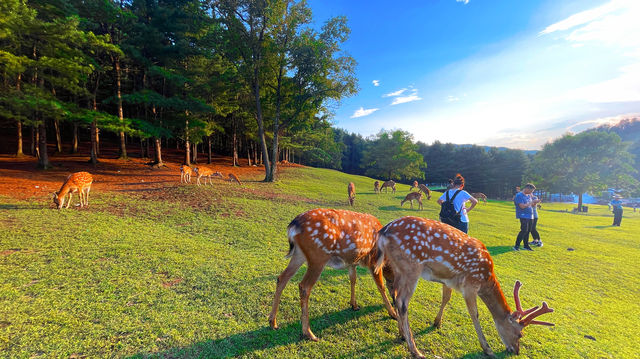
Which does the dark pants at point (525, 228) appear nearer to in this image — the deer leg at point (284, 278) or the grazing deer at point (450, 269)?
the grazing deer at point (450, 269)

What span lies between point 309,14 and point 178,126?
1250 centimetres

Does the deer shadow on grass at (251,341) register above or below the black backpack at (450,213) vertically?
below

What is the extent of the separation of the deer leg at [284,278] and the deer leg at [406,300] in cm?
144

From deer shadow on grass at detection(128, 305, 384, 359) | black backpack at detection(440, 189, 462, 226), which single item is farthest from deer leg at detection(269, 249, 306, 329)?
black backpack at detection(440, 189, 462, 226)

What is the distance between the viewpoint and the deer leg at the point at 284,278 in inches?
130

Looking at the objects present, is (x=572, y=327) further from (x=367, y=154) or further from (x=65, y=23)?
(x=367, y=154)

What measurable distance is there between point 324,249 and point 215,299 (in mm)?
2092

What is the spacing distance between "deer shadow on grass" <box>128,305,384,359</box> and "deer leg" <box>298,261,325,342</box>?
0.13 metres

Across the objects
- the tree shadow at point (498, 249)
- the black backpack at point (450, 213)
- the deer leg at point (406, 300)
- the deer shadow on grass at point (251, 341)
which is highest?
the black backpack at point (450, 213)

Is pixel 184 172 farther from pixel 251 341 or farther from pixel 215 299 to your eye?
pixel 251 341

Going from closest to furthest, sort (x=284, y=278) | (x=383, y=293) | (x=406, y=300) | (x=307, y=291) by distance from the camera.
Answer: (x=406, y=300)
(x=307, y=291)
(x=284, y=278)
(x=383, y=293)

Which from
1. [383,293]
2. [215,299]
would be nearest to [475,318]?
[383,293]

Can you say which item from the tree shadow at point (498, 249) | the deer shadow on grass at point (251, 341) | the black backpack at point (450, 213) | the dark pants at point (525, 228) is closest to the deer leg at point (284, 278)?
the deer shadow on grass at point (251, 341)

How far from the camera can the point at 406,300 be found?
316cm
